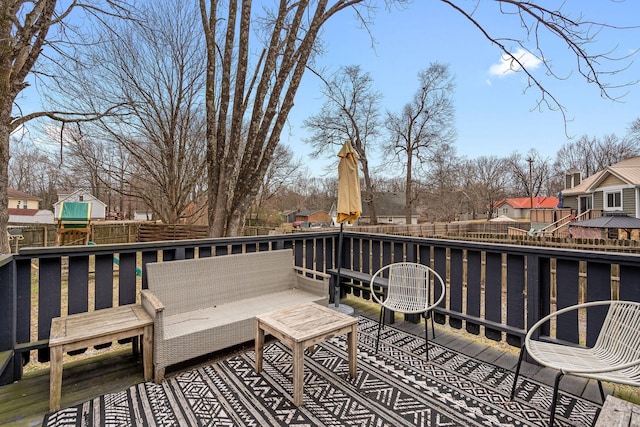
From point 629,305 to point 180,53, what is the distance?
10175 mm

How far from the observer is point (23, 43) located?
395cm

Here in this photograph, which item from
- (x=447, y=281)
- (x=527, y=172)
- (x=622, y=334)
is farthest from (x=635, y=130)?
(x=622, y=334)

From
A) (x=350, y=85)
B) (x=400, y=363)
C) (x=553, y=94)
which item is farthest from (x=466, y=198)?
(x=400, y=363)

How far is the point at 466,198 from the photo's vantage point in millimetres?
34500

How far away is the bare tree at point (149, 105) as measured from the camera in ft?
25.1

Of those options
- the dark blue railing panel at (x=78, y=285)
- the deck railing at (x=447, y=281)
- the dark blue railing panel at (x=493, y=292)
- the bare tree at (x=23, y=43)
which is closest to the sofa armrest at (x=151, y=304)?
the deck railing at (x=447, y=281)

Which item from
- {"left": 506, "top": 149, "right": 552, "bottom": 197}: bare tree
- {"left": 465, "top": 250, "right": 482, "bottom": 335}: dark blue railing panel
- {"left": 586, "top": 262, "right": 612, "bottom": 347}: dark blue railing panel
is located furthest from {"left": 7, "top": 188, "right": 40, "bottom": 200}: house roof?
{"left": 506, "top": 149, "right": 552, "bottom": 197}: bare tree

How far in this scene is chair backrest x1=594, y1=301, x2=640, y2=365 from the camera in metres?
1.83

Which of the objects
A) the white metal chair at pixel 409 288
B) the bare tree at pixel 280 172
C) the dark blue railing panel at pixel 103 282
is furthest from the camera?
the bare tree at pixel 280 172

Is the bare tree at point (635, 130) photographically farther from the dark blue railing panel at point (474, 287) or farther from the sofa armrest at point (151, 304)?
the sofa armrest at point (151, 304)

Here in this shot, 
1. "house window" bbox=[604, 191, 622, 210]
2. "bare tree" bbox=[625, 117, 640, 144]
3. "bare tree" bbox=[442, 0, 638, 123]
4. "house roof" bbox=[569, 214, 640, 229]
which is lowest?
"house roof" bbox=[569, 214, 640, 229]

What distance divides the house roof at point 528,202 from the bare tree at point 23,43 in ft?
141

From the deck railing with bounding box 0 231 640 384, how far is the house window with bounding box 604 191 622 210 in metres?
18.1

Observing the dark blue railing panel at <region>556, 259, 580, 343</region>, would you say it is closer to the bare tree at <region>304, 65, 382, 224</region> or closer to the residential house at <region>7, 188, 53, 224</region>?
the bare tree at <region>304, 65, 382, 224</region>
